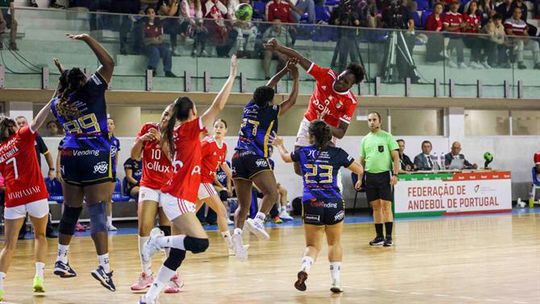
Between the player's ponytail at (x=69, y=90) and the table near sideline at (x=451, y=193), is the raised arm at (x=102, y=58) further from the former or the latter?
the table near sideline at (x=451, y=193)

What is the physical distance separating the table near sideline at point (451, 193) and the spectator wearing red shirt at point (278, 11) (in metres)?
4.88

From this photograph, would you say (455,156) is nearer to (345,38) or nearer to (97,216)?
(345,38)

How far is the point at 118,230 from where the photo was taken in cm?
2066

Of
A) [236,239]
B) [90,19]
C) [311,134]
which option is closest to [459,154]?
[90,19]

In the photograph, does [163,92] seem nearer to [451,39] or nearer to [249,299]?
[451,39]

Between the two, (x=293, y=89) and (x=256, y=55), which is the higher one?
(x=256, y=55)

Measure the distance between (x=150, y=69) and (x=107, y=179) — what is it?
1112cm

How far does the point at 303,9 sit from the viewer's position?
973 inches

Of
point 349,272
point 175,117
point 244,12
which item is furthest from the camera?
point 244,12

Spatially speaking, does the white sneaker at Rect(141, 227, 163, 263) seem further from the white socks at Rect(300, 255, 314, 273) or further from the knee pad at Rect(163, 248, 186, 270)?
the white socks at Rect(300, 255, 314, 273)

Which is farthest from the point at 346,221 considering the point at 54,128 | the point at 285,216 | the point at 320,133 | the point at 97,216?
the point at 97,216

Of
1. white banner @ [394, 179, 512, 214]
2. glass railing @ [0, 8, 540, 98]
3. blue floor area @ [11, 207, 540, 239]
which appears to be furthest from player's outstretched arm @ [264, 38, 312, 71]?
white banner @ [394, 179, 512, 214]

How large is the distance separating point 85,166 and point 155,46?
1147 centimetres

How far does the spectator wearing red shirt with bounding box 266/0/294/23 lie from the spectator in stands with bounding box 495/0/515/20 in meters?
7.71
